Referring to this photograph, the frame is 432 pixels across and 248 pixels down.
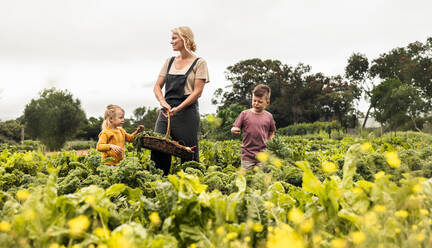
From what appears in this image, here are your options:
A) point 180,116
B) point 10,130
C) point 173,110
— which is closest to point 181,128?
point 180,116

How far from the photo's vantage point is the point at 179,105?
407 centimetres

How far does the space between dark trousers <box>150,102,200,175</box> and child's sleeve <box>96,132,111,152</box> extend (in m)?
0.60

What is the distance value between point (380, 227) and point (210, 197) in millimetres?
774

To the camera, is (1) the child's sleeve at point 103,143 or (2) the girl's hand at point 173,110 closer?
(2) the girl's hand at point 173,110

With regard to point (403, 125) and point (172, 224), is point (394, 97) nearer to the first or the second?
point (403, 125)

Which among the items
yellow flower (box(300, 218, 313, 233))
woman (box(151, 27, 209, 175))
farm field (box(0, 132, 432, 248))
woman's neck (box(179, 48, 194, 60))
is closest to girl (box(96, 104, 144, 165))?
woman (box(151, 27, 209, 175))

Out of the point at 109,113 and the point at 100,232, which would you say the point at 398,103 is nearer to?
the point at 109,113

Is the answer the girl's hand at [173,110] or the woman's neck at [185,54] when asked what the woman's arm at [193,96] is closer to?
the girl's hand at [173,110]

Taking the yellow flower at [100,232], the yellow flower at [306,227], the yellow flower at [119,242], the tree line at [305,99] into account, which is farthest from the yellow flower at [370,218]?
the tree line at [305,99]

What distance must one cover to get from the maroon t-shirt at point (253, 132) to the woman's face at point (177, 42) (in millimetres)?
1256

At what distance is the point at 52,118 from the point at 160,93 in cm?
2880

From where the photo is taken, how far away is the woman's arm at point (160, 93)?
4.03 meters

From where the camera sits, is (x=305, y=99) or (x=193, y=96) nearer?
(x=193, y=96)

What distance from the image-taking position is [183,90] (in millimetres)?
4184
